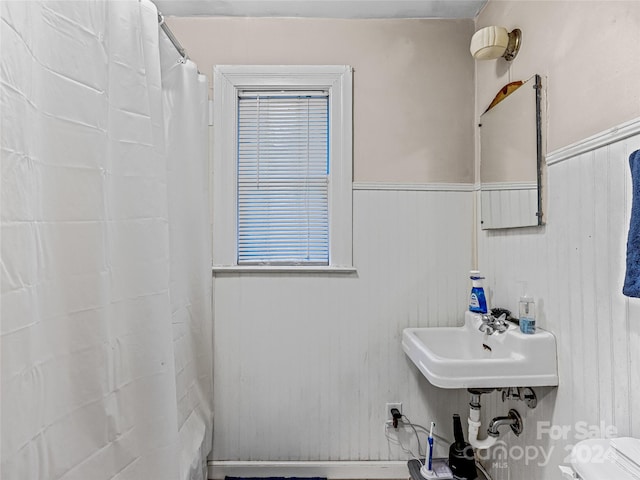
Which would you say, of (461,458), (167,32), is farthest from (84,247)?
(461,458)

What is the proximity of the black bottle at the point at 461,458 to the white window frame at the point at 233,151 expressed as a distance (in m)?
0.90

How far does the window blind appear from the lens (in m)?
1.90

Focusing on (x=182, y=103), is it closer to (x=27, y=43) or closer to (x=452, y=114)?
(x=27, y=43)

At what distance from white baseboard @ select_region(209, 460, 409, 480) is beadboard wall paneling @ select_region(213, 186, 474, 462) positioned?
34mm

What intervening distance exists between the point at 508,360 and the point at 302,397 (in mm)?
1015

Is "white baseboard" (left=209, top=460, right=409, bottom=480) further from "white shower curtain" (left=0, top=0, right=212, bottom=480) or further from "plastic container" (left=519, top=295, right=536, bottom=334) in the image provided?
"plastic container" (left=519, top=295, right=536, bottom=334)

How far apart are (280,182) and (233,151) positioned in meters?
0.28

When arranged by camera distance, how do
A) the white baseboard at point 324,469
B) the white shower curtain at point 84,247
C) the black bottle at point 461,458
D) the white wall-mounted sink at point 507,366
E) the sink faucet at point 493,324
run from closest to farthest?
the white shower curtain at point 84,247
the white wall-mounted sink at point 507,366
the sink faucet at point 493,324
the black bottle at point 461,458
the white baseboard at point 324,469

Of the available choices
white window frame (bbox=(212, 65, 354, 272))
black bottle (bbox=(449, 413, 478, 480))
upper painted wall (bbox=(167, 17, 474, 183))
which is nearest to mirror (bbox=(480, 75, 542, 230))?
upper painted wall (bbox=(167, 17, 474, 183))

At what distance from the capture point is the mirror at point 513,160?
136 centimetres

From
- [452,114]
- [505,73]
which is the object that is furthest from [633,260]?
[452,114]

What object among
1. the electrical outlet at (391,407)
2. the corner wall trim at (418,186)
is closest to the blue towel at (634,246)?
the corner wall trim at (418,186)

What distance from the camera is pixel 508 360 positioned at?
1296 millimetres

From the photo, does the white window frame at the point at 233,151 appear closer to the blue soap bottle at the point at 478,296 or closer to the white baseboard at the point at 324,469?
the blue soap bottle at the point at 478,296
